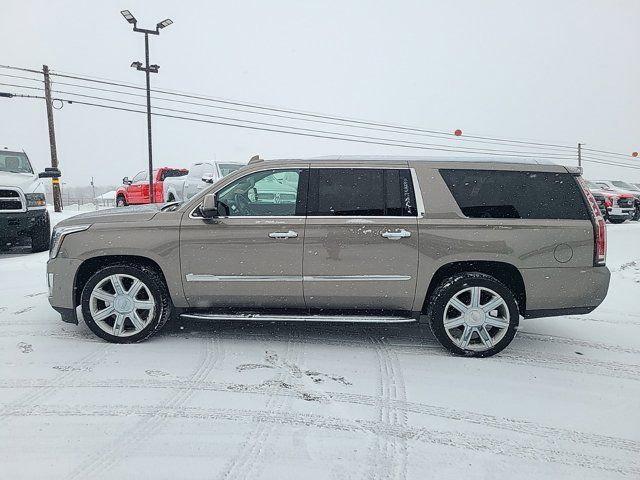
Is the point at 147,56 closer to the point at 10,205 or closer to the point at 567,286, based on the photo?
the point at 10,205

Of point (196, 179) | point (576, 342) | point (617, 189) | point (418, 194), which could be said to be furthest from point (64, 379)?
point (617, 189)

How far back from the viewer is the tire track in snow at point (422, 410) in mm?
2982

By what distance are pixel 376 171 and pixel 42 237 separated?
8.78 m

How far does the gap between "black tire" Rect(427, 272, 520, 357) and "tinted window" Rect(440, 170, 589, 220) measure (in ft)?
1.92

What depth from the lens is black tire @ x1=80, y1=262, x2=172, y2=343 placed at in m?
4.46

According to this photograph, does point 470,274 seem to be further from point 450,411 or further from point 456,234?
point 450,411

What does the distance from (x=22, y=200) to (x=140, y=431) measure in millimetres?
8468

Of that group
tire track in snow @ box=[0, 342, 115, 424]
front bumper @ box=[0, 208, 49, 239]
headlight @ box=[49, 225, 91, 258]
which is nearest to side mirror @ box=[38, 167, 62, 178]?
front bumper @ box=[0, 208, 49, 239]

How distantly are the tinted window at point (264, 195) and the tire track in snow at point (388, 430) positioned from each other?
6.18 ft

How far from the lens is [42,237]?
1026 centimetres

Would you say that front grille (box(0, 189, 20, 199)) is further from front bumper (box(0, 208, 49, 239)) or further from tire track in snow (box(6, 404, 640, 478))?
tire track in snow (box(6, 404, 640, 478))

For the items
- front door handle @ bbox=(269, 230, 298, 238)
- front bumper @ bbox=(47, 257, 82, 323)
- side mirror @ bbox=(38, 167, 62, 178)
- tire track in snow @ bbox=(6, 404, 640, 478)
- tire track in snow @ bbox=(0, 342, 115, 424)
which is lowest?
tire track in snow @ bbox=(6, 404, 640, 478)

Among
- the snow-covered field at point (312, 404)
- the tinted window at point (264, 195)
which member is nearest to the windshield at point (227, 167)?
the snow-covered field at point (312, 404)

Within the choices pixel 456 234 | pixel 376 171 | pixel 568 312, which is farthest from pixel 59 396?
pixel 568 312
